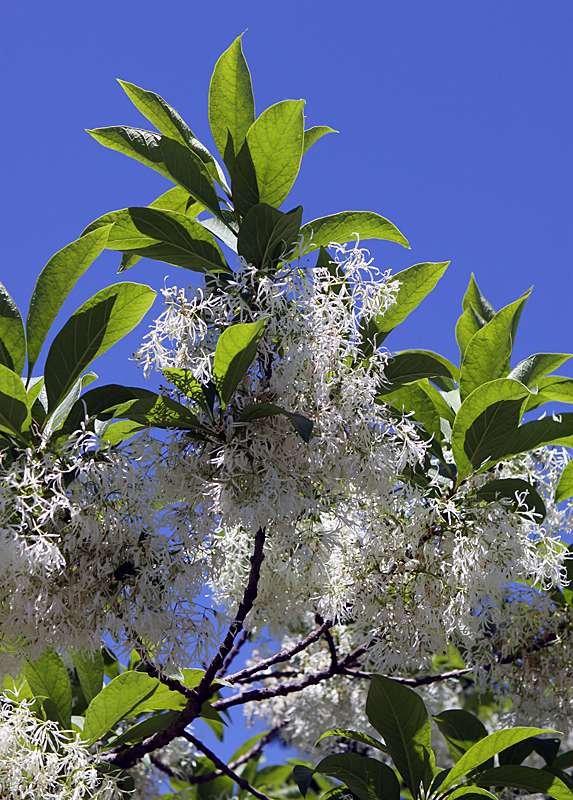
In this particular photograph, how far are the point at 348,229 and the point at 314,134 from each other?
36 centimetres

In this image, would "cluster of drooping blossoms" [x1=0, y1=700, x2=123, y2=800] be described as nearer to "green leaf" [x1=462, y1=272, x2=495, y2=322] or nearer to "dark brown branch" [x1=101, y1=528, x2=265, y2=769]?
"dark brown branch" [x1=101, y1=528, x2=265, y2=769]

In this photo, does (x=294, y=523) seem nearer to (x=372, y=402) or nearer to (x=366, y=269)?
(x=372, y=402)

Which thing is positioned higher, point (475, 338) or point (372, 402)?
point (475, 338)

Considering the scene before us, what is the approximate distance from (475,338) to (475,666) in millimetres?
1257

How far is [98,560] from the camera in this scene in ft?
6.48

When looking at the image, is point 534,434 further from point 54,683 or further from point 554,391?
point 54,683

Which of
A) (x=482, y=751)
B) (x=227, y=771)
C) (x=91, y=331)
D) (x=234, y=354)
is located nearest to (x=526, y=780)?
(x=482, y=751)

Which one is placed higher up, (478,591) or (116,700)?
(478,591)

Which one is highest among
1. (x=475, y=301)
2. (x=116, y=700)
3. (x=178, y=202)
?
(x=475, y=301)

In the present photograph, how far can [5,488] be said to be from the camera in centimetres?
190

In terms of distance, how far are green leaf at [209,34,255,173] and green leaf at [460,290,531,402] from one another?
1.01 meters

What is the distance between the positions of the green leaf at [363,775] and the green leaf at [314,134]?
2.05 meters

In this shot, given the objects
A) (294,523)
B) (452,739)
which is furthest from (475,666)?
(294,523)

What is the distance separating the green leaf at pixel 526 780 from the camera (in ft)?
8.13
